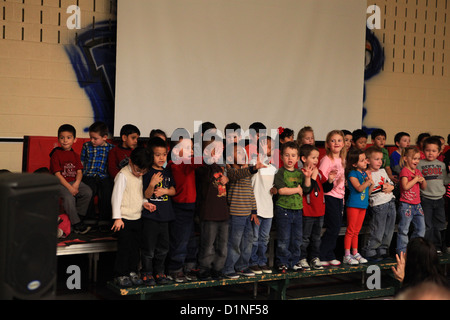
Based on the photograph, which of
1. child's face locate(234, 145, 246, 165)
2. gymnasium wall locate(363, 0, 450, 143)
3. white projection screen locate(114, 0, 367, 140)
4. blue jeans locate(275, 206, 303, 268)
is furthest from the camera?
gymnasium wall locate(363, 0, 450, 143)

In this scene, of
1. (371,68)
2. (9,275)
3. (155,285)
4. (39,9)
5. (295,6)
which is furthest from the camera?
(371,68)

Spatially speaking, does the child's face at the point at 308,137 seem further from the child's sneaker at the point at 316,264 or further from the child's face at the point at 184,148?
the child's face at the point at 184,148

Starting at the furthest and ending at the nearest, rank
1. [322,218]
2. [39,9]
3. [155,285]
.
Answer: [39,9] < [322,218] < [155,285]

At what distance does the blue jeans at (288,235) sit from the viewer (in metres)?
4.86

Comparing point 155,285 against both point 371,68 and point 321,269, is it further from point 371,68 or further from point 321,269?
point 371,68

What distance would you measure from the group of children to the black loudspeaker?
179 centimetres

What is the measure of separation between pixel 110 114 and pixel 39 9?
1.35 meters

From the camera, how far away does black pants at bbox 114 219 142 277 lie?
167 inches

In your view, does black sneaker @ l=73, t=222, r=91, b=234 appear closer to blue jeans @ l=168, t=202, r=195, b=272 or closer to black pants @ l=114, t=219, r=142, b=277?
black pants @ l=114, t=219, r=142, b=277

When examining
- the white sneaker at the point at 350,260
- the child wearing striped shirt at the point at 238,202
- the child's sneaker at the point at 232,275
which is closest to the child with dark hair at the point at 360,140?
the white sneaker at the point at 350,260

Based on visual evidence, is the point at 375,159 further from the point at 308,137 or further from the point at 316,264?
the point at 316,264

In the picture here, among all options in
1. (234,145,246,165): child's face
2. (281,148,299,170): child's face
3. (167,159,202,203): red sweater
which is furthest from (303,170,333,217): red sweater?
(167,159,202,203): red sweater

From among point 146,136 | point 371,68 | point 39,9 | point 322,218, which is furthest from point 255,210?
point 371,68

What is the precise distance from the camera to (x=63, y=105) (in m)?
6.27
